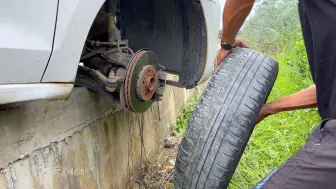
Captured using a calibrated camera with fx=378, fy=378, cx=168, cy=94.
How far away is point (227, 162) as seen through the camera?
73.5 inches

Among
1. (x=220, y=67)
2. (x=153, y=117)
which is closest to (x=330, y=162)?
(x=220, y=67)

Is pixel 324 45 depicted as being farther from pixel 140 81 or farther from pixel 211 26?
pixel 211 26

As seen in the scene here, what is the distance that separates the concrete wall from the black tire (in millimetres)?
491

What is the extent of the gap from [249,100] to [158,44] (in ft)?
2.78

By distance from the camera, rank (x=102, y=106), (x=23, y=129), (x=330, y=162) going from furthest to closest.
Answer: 1. (x=102, y=106)
2. (x=23, y=129)
3. (x=330, y=162)

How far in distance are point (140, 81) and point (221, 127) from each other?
18.6 inches

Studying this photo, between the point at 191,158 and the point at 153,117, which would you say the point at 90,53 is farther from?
the point at 153,117

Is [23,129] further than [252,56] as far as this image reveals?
No

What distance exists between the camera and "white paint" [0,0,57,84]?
1.17 meters

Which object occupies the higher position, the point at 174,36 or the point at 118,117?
the point at 174,36

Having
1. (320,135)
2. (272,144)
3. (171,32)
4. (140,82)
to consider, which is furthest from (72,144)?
(272,144)

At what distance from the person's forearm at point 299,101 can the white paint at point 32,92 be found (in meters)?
1.08

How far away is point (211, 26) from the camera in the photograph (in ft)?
7.59

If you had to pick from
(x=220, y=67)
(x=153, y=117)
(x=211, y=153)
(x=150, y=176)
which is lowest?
(x=150, y=176)
